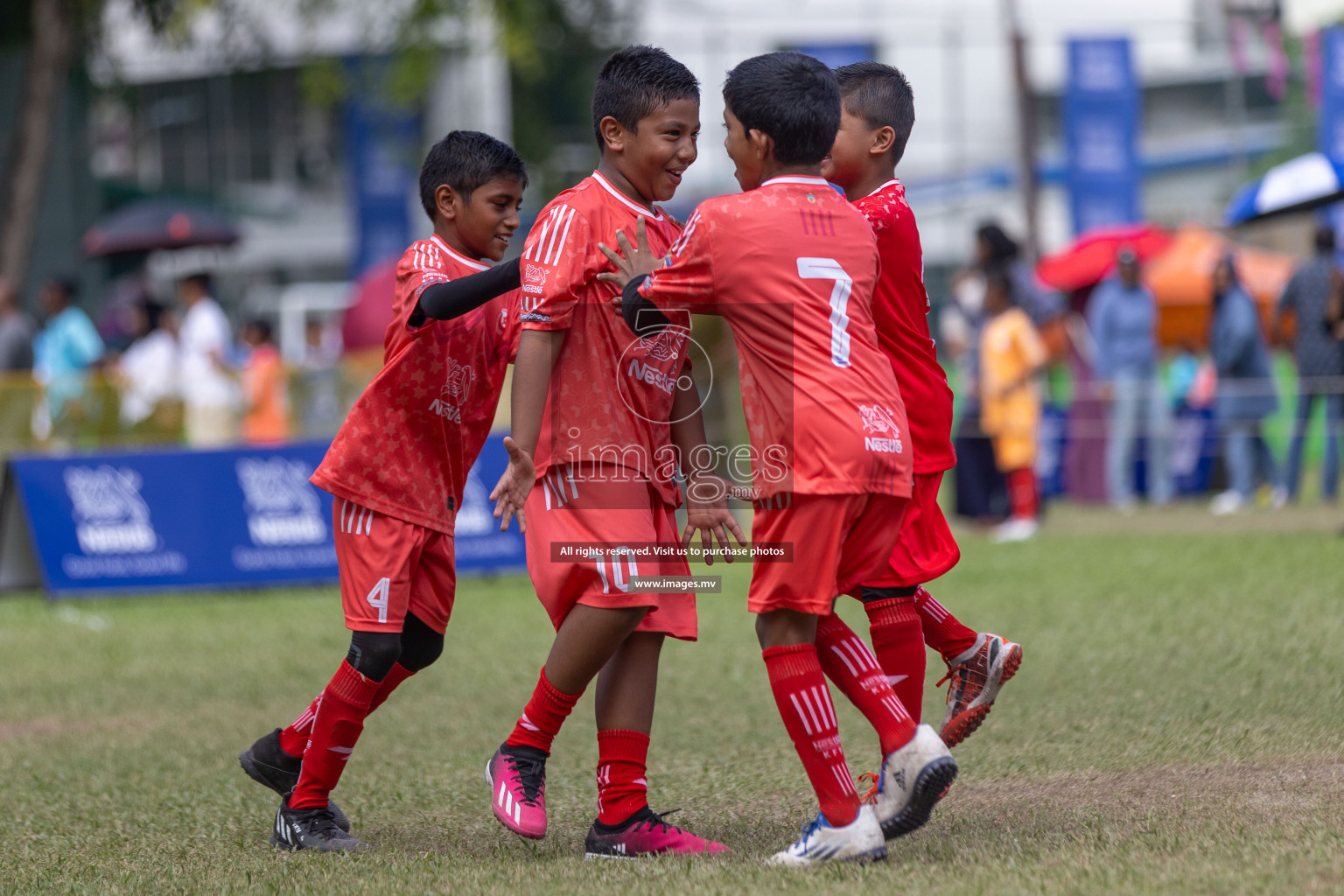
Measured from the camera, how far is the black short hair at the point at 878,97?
430cm

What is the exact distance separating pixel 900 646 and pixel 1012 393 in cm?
804

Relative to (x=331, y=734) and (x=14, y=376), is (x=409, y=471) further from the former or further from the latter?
(x=14, y=376)

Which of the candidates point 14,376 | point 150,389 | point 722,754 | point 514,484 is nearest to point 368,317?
point 14,376

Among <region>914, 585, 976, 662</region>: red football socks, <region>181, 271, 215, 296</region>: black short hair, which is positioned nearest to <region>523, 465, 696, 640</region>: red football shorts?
<region>914, 585, 976, 662</region>: red football socks

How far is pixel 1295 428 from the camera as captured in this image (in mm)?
13156

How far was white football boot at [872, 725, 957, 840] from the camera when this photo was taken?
11.5 feet

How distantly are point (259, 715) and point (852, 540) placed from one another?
350cm

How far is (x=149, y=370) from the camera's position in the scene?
44.1ft

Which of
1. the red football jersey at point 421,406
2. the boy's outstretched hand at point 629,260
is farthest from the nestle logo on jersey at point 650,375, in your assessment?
the red football jersey at point 421,406

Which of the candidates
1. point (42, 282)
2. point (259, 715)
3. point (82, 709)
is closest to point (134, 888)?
point (259, 715)

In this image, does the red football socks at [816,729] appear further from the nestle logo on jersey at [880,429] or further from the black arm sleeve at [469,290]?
the black arm sleeve at [469,290]

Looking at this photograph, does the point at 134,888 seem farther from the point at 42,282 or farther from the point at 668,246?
the point at 42,282

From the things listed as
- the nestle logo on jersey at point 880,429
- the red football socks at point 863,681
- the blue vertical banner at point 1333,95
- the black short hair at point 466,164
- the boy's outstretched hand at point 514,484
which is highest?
the blue vertical banner at point 1333,95

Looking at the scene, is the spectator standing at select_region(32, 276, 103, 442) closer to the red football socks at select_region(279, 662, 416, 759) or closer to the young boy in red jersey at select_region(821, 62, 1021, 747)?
the red football socks at select_region(279, 662, 416, 759)
